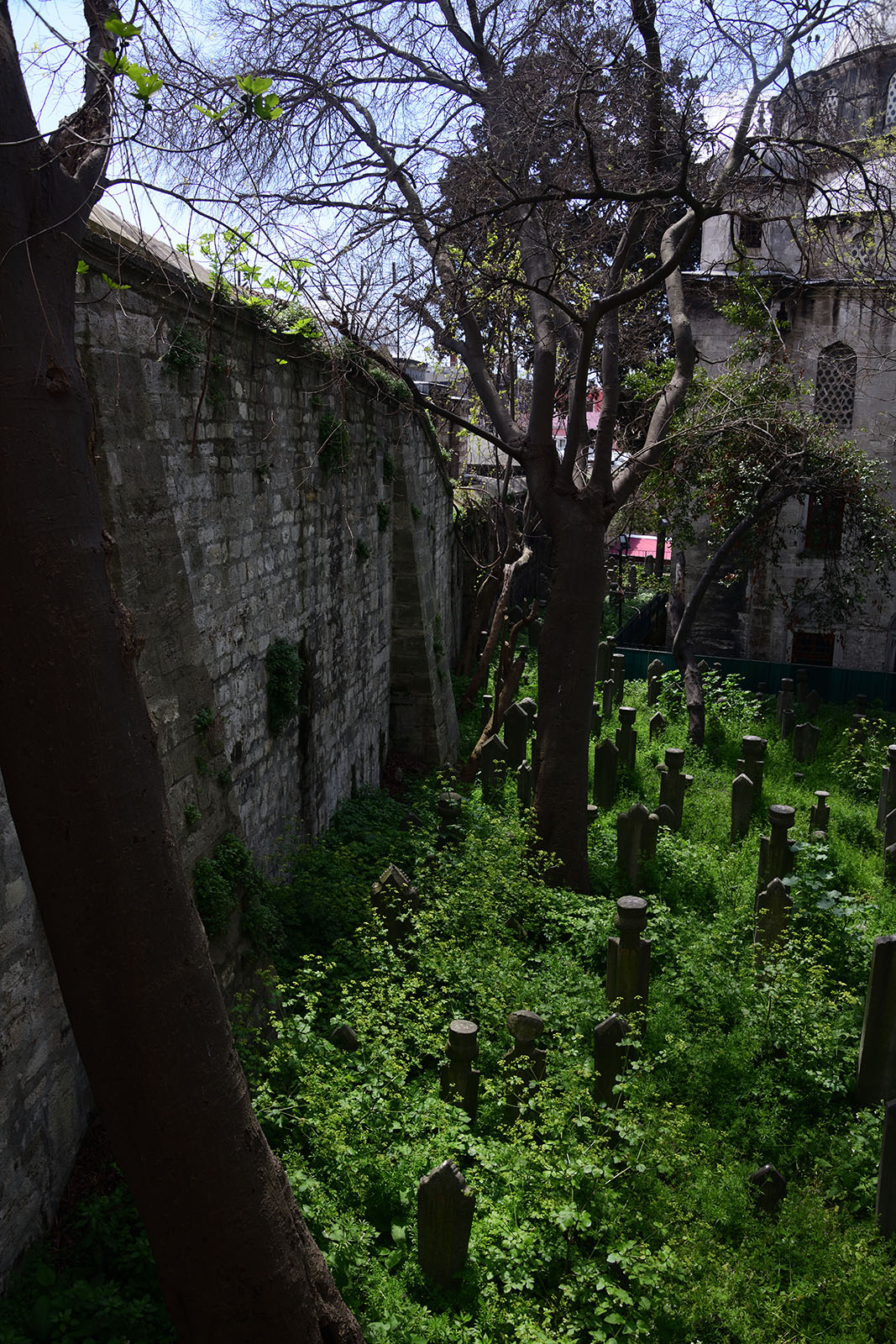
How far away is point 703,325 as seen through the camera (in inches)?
708

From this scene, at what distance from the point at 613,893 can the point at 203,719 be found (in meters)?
4.20

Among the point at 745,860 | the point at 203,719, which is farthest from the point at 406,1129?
the point at 745,860

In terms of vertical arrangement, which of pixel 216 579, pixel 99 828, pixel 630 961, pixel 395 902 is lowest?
pixel 630 961

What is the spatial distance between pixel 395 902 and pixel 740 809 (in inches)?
178

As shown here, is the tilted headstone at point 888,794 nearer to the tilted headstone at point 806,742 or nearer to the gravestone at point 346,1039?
the tilted headstone at point 806,742

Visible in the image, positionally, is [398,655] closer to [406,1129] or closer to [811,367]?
[406,1129]

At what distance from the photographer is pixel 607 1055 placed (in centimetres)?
516

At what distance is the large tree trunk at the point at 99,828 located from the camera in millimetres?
2414

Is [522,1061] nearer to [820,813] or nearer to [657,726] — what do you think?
[820,813]

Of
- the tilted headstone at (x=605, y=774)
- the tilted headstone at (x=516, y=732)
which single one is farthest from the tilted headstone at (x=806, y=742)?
the tilted headstone at (x=516, y=732)

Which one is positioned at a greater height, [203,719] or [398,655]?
[203,719]

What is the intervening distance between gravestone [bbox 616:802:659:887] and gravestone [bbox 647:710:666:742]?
394 centimetres

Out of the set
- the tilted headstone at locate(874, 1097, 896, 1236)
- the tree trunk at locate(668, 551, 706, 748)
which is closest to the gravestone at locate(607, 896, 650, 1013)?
the tilted headstone at locate(874, 1097, 896, 1236)

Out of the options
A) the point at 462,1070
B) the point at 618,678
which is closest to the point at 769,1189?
the point at 462,1070
